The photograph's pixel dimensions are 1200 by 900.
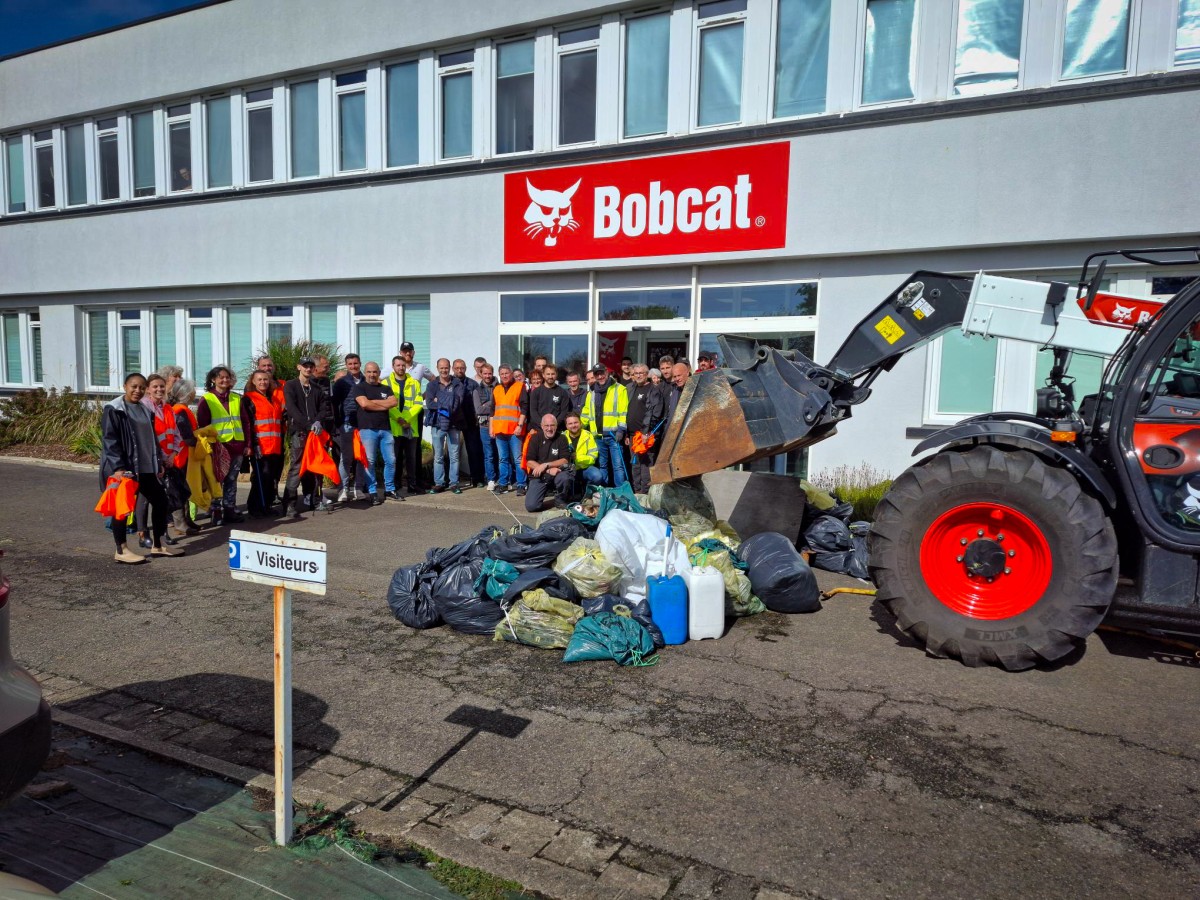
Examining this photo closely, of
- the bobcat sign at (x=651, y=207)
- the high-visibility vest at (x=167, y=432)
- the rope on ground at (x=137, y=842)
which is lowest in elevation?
the rope on ground at (x=137, y=842)

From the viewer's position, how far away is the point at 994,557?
5.30 meters

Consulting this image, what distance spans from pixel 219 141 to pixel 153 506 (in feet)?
37.0

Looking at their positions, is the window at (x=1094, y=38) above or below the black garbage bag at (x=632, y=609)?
above

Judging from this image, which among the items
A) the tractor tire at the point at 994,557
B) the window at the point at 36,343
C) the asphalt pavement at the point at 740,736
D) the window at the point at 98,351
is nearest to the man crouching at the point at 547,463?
the asphalt pavement at the point at 740,736

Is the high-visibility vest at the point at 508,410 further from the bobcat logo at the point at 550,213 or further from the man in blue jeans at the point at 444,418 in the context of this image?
→ the bobcat logo at the point at 550,213

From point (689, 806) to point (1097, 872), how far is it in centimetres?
160

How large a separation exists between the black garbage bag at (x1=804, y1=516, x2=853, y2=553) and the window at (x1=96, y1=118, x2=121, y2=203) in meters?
17.4

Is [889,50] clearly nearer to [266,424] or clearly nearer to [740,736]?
[266,424]

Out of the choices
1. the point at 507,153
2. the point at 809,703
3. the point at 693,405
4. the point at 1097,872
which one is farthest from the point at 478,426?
the point at 1097,872

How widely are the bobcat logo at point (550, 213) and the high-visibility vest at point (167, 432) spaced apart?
253 inches

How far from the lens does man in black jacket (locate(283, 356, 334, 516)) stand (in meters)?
10.2

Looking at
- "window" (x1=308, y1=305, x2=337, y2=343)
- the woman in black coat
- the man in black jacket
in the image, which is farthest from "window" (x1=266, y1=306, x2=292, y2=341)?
the woman in black coat

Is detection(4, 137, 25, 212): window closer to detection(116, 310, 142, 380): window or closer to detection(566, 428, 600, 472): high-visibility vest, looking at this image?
detection(116, 310, 142, 380): window

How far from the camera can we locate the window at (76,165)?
18.5 metres
